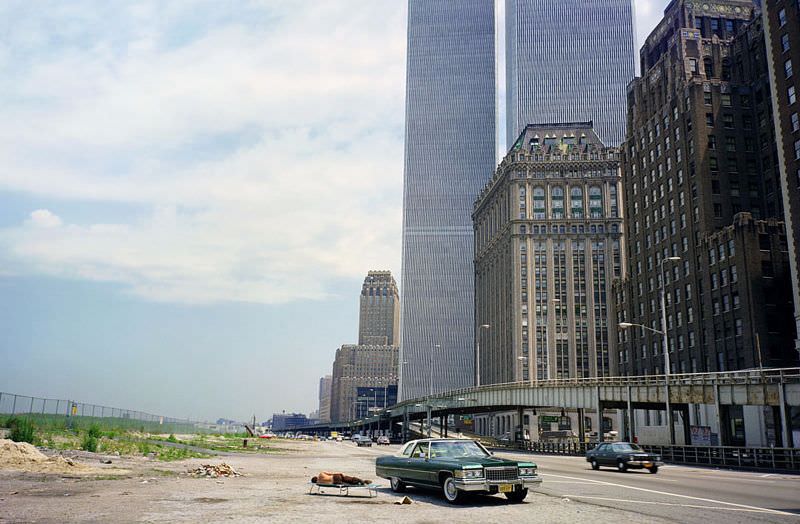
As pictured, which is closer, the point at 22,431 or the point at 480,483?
the point at 480,483

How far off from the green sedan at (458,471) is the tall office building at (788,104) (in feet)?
181

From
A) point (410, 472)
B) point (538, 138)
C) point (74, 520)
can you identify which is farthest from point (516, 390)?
point (538, 138)

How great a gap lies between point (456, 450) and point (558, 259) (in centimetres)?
13070

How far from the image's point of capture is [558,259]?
475ft

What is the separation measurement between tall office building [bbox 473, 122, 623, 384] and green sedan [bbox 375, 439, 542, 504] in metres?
122

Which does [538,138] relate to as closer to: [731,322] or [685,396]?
[731,322]

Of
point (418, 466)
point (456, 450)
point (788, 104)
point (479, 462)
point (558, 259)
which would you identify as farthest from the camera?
point (558, 259)

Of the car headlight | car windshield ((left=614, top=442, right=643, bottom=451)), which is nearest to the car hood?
the car headlight

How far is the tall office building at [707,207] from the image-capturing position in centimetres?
7462

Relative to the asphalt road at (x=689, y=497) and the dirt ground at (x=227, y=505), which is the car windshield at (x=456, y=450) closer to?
the dirt ground at (x=227, y=505)

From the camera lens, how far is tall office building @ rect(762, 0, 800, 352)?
6406 centimetres

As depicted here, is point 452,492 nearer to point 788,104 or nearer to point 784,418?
point 784,418

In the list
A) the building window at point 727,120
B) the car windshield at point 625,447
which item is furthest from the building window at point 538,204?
the car windshield at point 625,447

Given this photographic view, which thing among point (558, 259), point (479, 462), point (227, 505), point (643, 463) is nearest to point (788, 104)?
point (643, 463)
